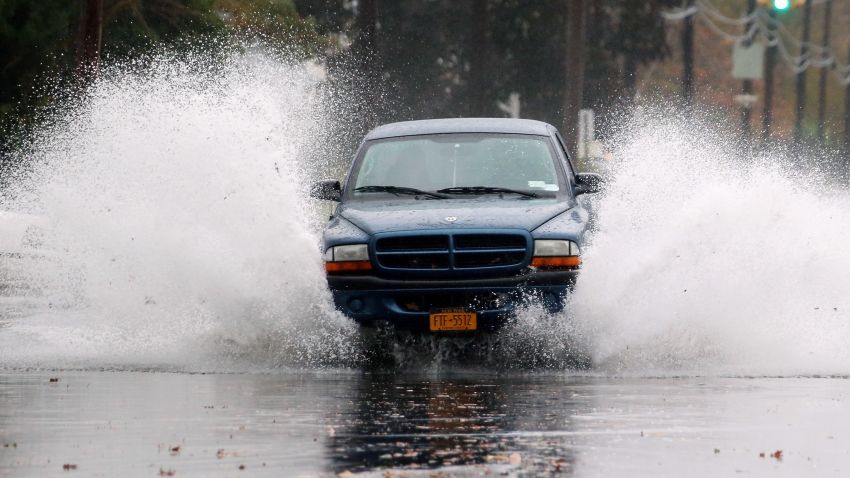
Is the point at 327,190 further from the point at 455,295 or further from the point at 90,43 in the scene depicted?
the point at 90,43

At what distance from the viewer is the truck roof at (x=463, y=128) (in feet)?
51.5

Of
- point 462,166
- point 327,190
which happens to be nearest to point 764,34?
point 462,166

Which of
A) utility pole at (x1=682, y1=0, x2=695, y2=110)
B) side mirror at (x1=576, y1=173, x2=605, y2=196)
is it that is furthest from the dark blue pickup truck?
utility pole at (x1=682, y1=0, x2=695, y2=110)

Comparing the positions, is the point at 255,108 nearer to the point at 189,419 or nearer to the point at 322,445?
the point at 189,419

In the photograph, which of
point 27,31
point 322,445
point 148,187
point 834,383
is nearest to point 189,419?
point 322,445

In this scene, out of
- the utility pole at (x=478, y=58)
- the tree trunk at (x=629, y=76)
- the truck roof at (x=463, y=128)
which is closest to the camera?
the truck roof at (x=463, y=128)

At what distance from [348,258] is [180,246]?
2.72 m

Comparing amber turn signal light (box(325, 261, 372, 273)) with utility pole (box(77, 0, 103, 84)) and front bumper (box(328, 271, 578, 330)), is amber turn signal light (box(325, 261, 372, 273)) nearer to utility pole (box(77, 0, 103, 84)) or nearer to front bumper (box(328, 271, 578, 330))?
front bumper (box(328, 271, 578, 330))

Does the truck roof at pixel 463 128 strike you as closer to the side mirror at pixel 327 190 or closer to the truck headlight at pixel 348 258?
the side mirror at pixel 327 190

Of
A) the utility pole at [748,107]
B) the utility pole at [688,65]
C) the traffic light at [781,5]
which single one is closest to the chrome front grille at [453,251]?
the traffic light at [781,5]

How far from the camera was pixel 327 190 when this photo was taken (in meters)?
15.3

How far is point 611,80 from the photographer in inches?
2613

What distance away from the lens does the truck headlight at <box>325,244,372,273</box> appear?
13.9 metres

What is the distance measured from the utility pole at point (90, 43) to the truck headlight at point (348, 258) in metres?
21.5
